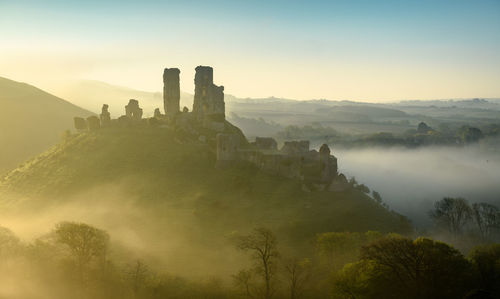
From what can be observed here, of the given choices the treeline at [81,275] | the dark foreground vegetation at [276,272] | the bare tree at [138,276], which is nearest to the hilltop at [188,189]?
the bare tree at [138,276]

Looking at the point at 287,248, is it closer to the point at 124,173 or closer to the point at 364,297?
the point at 364,297

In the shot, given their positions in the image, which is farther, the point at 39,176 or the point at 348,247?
the point at 39,176

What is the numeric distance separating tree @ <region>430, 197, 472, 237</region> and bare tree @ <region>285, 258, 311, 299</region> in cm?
4622

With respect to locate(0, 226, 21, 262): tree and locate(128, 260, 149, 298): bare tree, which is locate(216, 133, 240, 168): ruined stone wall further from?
locate(0, 226, 21, 262): tree

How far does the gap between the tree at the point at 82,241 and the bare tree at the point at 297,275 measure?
26657 millimetres

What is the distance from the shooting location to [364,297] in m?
45.0

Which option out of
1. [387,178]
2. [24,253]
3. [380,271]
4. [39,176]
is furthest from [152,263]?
[387,178]

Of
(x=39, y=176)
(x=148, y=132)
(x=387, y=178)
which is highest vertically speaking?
(x=148, y=132)

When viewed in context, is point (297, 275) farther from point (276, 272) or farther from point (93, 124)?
point (93, 124)

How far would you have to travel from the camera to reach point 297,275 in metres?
52.1

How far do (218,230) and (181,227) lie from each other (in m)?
6.57

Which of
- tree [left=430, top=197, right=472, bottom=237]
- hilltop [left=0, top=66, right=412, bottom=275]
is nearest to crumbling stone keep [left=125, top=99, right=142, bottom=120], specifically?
hilltop [left=0, top=66, right=412, bottom=275]

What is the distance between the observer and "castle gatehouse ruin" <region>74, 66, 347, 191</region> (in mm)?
83375

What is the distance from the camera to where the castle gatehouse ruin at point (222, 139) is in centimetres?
8338
